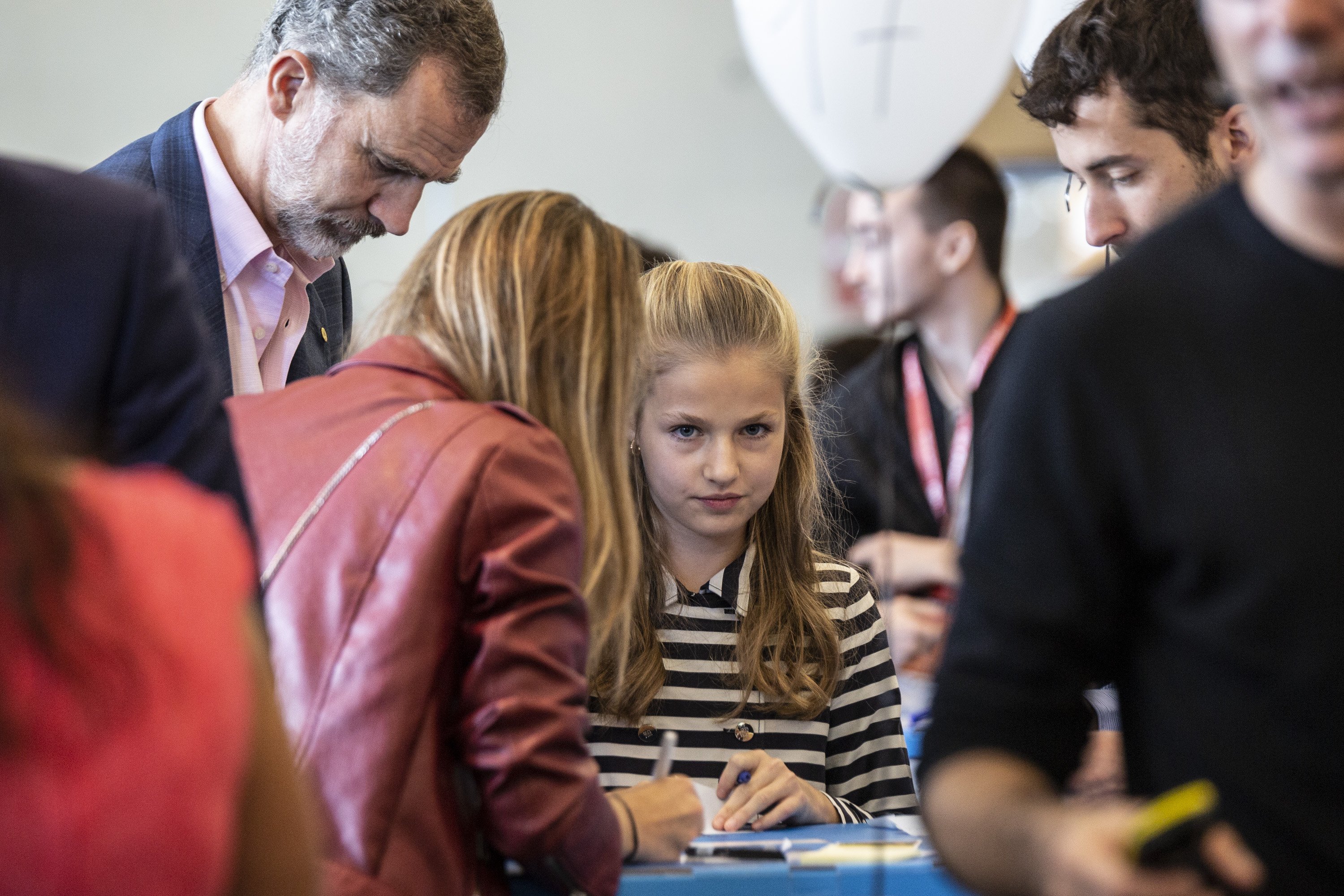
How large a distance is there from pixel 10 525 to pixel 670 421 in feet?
4.53

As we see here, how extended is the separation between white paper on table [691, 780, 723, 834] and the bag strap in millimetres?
634

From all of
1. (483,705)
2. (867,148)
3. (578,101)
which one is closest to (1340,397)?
(483,705)

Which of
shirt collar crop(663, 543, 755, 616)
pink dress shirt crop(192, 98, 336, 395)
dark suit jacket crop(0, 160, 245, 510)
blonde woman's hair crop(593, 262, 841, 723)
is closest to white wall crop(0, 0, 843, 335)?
pink dress shirt crop(192, 98, 336, 395)

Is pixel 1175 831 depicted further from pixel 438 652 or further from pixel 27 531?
pixel 438 652

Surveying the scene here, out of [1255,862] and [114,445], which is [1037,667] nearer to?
[1255,862]

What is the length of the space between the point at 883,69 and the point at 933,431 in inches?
60.9

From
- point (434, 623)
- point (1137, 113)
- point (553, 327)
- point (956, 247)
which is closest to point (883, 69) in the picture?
point (1137, 113)

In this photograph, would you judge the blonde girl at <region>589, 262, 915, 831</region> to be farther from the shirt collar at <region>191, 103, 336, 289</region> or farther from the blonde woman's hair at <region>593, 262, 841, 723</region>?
the shirt collar at <region>191, 103, 336, 289</region>

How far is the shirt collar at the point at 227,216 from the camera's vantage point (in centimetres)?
212

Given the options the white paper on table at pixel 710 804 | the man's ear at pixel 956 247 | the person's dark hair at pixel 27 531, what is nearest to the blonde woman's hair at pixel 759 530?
the white paper on table at pixel 710 804

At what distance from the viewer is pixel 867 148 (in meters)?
1.84

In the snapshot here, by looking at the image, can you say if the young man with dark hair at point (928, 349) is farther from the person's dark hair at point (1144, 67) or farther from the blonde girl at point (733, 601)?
the person's dark hair at point (1144, 67)

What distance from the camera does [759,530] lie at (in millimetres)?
1981

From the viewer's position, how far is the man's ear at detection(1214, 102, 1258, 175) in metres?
1.71
